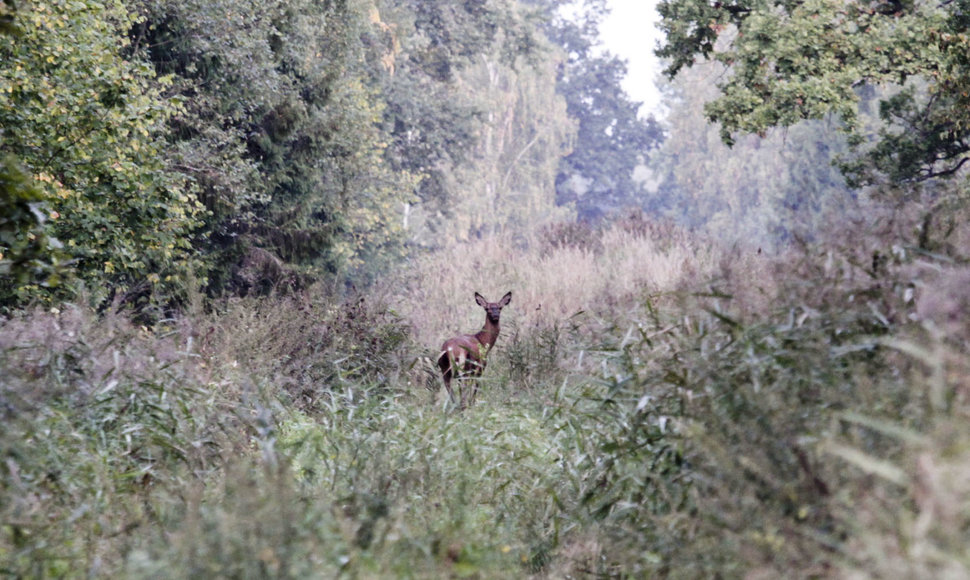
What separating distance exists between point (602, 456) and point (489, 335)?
224 inches

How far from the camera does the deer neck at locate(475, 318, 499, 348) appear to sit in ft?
35.0

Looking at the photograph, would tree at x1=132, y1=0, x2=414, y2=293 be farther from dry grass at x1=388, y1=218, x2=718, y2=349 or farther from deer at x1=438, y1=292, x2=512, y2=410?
deer at x1=438, y1=292, x2=512, y2=410

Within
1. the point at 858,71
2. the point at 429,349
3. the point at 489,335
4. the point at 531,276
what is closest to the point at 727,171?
the point at 531,276

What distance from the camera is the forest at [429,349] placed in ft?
11.1

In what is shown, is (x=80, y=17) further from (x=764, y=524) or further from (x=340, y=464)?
(x=764, y=524)

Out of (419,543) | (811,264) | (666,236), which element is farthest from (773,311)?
(666,236)

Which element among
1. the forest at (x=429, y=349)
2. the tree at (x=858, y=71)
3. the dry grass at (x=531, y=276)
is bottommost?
the dry grass at (x=531, y=276)

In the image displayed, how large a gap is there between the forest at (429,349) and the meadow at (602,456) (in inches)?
0.9

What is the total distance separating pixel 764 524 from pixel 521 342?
27.7ft

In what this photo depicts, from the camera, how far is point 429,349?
1171cm

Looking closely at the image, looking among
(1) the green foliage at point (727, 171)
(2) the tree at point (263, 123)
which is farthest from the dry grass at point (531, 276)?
(1) the green foliage at point (727, 171)

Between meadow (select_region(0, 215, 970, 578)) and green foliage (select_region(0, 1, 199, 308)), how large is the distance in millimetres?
2740

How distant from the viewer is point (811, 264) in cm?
454

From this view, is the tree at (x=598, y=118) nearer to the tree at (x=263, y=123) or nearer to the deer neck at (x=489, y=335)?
the tree at (x=263, y=123)
